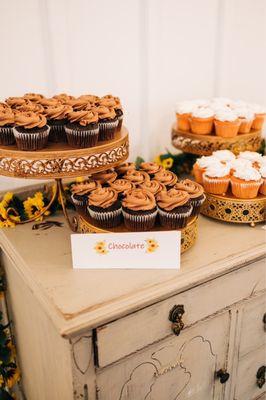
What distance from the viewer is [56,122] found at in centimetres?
111

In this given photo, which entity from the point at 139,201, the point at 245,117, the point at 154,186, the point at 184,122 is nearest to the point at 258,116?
the point at 245,117

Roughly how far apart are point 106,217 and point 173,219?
0.60 feet

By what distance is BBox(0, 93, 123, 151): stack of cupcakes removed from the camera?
1034 millimetres

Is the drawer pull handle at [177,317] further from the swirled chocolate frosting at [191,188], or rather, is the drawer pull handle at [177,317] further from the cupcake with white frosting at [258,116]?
the cupcake with white frosting at [258,116]

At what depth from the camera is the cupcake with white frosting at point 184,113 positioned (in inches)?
60.4

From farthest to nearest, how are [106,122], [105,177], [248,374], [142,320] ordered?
[248,374], [105,177], [106,122], [142,320]

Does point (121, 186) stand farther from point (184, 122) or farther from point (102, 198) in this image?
point (184, 122)

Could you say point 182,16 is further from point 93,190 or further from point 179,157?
point 93,190

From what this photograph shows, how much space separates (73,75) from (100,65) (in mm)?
122

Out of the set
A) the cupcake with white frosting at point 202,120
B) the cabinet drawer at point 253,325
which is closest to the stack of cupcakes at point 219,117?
the cupcake with white frosting at point 202,120

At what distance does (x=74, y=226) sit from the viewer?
127 cm

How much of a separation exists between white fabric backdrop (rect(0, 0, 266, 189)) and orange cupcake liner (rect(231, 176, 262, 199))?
60 centimetres

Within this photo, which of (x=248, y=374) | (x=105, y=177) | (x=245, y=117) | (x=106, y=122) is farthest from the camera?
(x=245, y=117)

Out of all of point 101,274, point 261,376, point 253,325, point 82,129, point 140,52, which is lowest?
point 261,376
